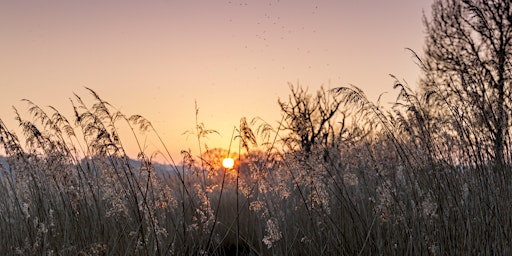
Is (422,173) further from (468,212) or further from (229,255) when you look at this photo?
(229,255)

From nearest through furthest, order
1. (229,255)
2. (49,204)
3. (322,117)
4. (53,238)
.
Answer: (53,238) < (49,204) < (229,255) < (322,117)

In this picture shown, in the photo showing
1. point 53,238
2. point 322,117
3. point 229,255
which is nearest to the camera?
point 53,238

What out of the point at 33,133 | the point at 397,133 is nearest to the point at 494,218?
the point at 397,133

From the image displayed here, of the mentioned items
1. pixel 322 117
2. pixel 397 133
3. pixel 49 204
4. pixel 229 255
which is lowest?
pixel 229 255

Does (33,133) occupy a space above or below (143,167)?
above

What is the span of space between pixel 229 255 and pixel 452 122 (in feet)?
9.56

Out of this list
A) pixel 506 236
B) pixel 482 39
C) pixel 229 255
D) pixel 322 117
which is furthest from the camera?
pixel 322 117

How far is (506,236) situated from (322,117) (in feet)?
48.6

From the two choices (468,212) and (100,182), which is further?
(100,182)

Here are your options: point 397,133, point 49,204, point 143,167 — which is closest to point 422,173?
point 397,133

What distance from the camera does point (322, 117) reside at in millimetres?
18125

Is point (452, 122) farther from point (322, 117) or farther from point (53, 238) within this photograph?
point (322, 117)

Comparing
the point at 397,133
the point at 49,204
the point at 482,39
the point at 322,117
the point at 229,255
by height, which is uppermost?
the point at 482,39

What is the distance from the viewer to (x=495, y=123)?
3.75 m
